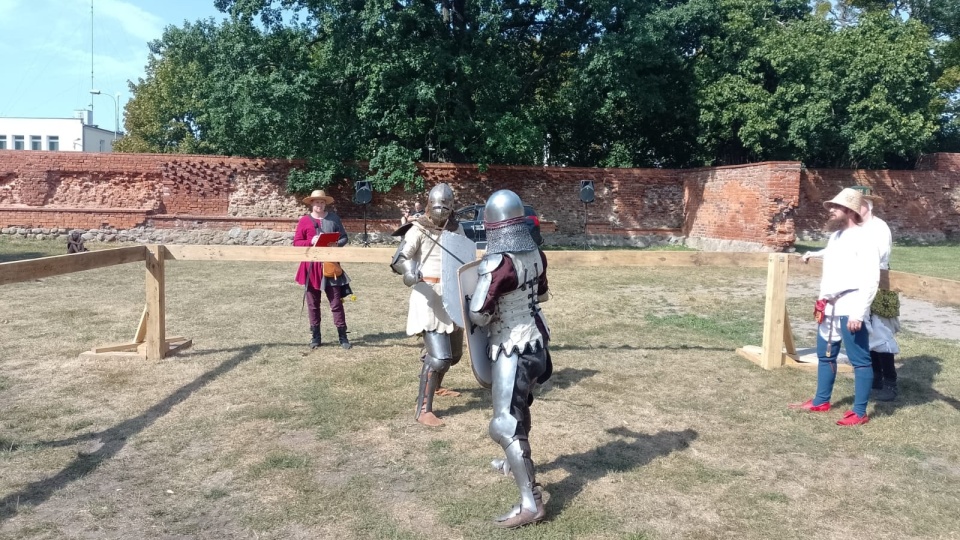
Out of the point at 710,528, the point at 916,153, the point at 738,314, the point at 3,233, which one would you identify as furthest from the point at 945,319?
the point at 3,233

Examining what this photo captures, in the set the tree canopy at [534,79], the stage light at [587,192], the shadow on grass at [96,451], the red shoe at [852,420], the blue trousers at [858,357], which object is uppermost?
the tree canopy at [534,79]

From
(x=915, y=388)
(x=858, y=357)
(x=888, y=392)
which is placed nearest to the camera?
(x=858, y=357)

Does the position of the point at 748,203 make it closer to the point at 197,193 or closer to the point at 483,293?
the point at 197,193

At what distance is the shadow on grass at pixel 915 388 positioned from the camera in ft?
18.3

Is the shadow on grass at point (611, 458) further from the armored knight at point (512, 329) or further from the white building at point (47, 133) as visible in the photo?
the white building at point (47, 133)

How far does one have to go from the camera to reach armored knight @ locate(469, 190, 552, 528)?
11.7 feet

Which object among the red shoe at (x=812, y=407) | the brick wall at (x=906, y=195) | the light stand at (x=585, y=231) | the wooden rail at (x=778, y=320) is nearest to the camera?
the red shoe at (x=812, y=407)

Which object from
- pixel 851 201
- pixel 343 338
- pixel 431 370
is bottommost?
pixel 343 338

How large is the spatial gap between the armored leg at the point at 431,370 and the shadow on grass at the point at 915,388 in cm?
317

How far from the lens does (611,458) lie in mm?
4492

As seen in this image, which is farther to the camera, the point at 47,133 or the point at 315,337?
the point at 47,133

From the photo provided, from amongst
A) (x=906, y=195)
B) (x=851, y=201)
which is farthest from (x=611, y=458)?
(x=906, y=195)

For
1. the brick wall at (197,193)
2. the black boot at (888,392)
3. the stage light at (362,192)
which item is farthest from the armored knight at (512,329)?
the brick wall at (197,193)

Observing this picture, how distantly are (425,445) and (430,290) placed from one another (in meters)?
1.14
